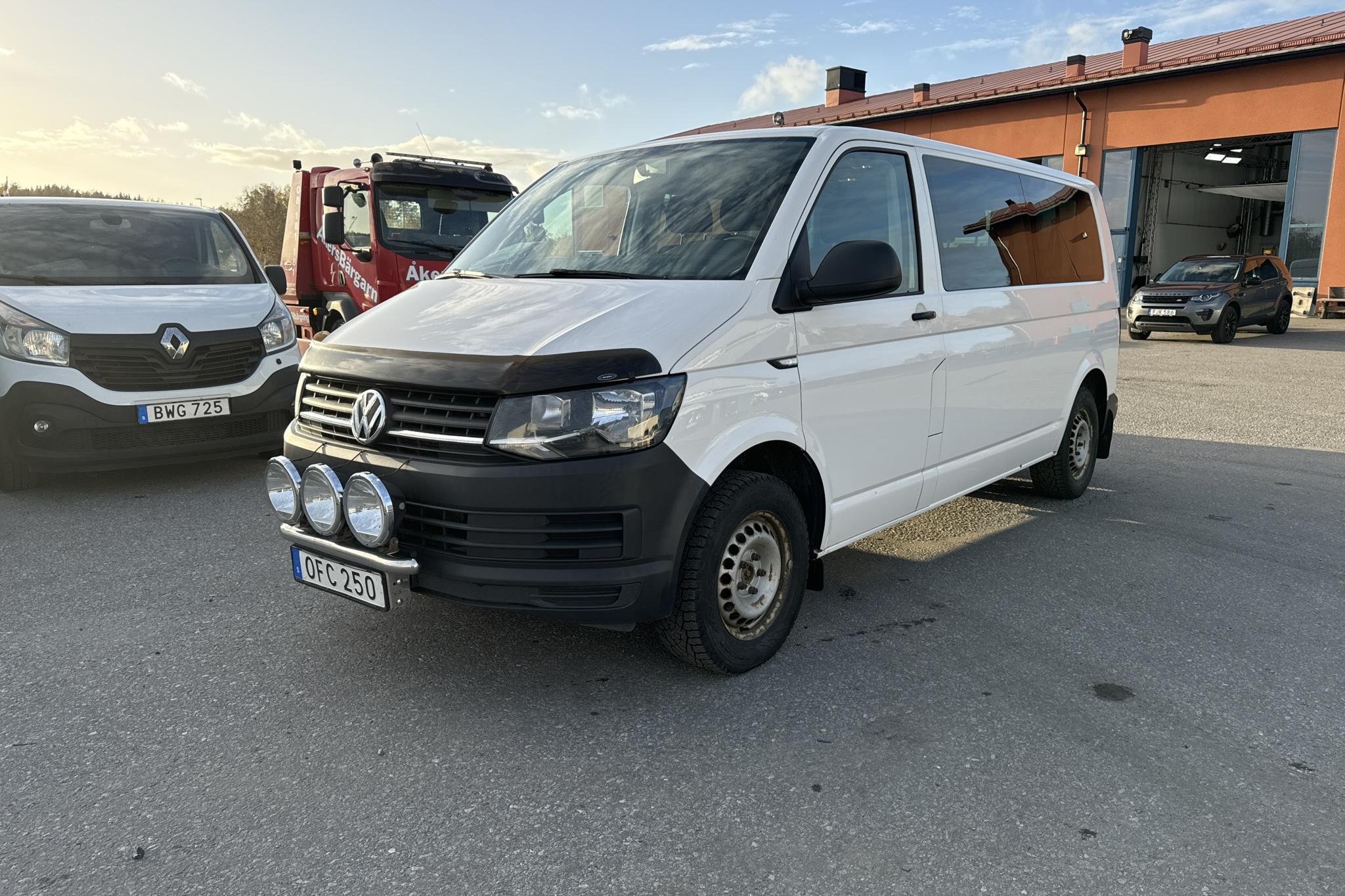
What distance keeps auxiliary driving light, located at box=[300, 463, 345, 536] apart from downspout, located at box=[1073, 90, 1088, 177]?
25319mm

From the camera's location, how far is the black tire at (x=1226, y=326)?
17.0 metres

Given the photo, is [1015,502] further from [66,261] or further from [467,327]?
[66,261]

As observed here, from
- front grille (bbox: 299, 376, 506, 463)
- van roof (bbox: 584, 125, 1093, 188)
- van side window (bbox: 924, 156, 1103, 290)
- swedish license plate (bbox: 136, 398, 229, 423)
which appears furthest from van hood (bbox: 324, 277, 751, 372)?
swedish license plate (bbox: 136, 398, 229, 423)

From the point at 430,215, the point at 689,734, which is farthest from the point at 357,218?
the point at 689,734

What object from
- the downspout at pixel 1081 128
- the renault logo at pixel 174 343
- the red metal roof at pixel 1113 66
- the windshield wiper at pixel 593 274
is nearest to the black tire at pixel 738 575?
the windshield wiper at pixel 593 274

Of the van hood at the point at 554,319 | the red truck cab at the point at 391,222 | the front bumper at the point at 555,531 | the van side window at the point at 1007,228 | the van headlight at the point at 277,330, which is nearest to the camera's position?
the front bumper at the point at 555,531

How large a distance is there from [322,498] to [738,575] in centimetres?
145

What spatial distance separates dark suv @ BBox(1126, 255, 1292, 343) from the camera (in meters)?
17.1

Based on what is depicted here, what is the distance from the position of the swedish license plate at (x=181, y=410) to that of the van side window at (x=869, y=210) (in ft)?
14.2

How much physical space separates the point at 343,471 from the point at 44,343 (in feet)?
12.1

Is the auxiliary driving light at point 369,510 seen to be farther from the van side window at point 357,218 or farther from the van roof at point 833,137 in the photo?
the van side window at point 357,218

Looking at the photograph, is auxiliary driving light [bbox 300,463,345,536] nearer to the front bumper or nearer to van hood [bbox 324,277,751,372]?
the front bumper

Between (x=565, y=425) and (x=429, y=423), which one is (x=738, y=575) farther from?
(x=429, y=423)

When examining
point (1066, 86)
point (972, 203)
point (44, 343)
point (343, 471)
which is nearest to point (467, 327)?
point (343, 471)
